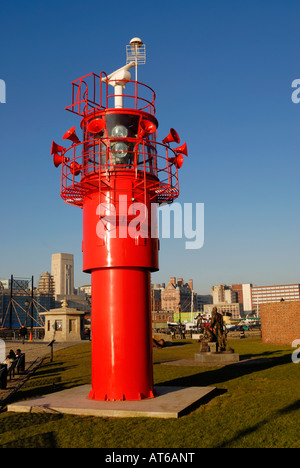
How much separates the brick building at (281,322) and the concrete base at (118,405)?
25.2 metres

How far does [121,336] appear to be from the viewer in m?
12.5

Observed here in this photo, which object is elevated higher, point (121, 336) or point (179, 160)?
point (179, 160)

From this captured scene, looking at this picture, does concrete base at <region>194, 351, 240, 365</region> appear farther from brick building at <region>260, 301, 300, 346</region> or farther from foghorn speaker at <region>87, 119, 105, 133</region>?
foghorn speaker at <region>87, 119, 105, 133</region>

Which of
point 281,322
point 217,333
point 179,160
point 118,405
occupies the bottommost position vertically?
point 118,405

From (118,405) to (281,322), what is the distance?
28651mm

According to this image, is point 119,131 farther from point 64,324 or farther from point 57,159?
point 64,324

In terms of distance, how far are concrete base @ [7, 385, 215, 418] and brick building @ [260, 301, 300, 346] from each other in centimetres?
2518

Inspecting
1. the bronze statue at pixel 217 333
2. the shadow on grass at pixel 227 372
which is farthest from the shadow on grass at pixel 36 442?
the bronze statue at pixel 217 333

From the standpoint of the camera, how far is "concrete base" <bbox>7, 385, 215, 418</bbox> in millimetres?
10742

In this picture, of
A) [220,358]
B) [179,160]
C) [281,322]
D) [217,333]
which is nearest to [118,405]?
[179,160]
